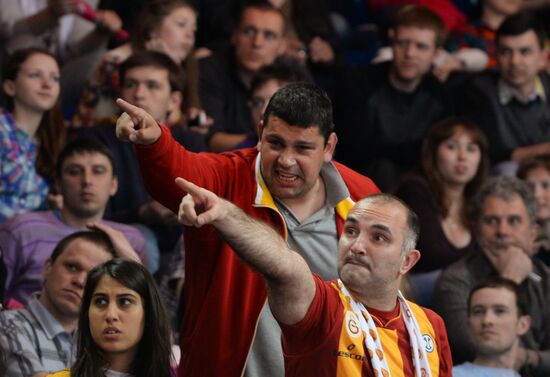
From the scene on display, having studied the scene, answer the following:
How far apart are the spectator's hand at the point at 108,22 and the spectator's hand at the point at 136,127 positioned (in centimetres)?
350

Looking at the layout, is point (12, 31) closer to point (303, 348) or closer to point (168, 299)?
point (168, 299)

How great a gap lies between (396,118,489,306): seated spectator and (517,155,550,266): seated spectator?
270 mm

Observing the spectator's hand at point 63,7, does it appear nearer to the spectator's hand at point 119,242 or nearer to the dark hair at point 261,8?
the dark hair at point 261,8

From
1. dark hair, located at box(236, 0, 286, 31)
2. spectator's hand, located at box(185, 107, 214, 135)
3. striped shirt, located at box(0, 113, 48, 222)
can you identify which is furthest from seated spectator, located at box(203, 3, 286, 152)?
striped shirt, located at box(0, 113, 48, 222)

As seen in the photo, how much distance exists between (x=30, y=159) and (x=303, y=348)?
3162mm

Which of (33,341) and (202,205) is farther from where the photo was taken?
(33,341)

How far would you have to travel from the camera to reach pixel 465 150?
23.7 ft

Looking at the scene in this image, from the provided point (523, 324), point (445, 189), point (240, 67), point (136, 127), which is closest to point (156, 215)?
point (240, 67)

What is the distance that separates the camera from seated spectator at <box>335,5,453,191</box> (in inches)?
303

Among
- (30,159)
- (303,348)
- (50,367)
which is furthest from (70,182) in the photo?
(303,348)

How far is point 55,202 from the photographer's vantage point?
6.24 meters

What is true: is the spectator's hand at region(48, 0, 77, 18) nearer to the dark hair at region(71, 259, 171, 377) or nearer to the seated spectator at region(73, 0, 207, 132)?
the seated spectator at region(73, 0, 207, 132)

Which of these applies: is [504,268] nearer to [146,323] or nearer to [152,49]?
[146,323]

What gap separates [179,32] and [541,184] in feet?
7.43
